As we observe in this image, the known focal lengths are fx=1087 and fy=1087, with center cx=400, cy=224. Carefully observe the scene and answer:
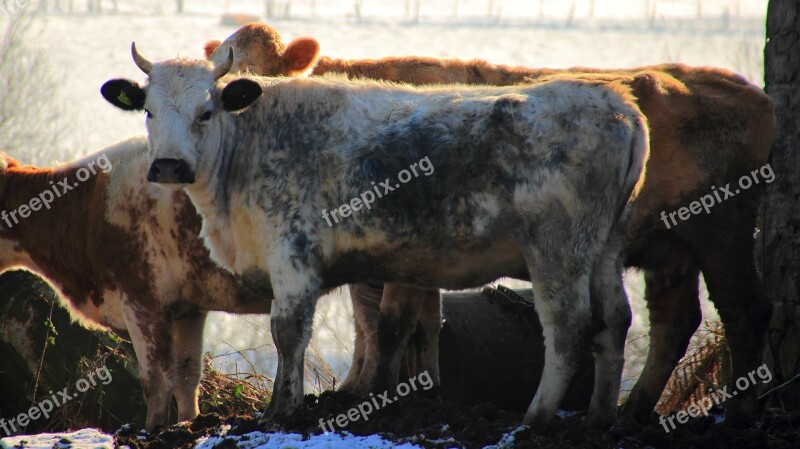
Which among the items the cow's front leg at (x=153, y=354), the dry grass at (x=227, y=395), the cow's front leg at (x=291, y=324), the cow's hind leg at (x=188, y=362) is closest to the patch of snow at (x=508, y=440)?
the cow's front leg at (x=291, y=324)

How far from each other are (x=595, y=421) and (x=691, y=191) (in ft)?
6.24

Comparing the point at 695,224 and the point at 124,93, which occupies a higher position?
the point at 124,93

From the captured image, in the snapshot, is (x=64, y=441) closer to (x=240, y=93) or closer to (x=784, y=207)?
(x=240, y=93)

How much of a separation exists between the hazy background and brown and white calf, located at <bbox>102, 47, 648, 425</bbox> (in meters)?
21.7

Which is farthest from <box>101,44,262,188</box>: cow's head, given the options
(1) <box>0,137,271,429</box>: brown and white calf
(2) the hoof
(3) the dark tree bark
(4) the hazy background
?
(4) the hazy background

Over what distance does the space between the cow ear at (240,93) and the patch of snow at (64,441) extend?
231 cm

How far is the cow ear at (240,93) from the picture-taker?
690 centimetres

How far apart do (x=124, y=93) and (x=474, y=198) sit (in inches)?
94.6

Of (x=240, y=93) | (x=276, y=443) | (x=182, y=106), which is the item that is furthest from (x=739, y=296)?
(x=182, y=106)

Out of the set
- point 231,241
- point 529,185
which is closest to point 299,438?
point 231,241

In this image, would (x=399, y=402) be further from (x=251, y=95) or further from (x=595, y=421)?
(x=251, y=95)

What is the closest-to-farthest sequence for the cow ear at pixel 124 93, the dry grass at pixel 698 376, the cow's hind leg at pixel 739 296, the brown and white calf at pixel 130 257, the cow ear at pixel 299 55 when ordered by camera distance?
1. the cow ear at pixel 124 93
2. the cow's hind leg at pixel 739 296
3. the brown and white calf at pixel 130 257
4. the dry grass at pixel 698 376
5. the cow ear at pixel 299 55

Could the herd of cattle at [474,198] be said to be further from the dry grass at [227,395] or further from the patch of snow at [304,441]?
the dry grass at [227,395]

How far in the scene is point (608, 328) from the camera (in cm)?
698
